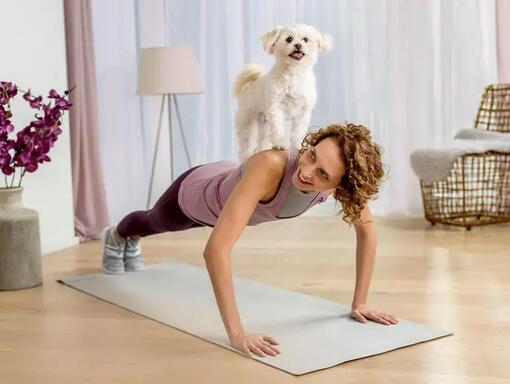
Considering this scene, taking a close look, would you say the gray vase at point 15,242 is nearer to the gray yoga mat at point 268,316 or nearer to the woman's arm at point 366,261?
the gray yoga mat at point 268,316

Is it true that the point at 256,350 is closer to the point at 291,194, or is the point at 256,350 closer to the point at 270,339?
the point at 270,339

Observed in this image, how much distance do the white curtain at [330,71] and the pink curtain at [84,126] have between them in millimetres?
333

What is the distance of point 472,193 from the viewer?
169 inches

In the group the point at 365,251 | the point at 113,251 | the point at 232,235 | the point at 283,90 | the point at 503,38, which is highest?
the point at 503,38

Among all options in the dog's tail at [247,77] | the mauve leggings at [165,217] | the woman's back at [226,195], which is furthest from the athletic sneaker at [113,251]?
the dog's tail at [247,77]

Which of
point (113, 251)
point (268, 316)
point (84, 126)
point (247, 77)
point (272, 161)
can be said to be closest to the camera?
point (272, 161)

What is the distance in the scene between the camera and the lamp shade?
4.31 metres

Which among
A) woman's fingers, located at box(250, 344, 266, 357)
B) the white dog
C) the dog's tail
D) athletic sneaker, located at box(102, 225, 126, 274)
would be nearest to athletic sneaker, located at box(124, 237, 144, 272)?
athletic sneaker, located at box(102, 225, 126, 274)

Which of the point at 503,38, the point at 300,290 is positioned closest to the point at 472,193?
the point at 503,38

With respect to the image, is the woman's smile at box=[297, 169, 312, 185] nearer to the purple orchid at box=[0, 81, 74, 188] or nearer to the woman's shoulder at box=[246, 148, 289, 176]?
the woman's shoulder at box=[246, 148, 289, 176]

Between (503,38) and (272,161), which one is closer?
(272,161)

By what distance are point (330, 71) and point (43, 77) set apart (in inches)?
69.9

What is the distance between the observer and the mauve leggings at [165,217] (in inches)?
110

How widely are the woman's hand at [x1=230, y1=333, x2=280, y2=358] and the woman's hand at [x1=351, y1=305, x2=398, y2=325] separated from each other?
0.36m
